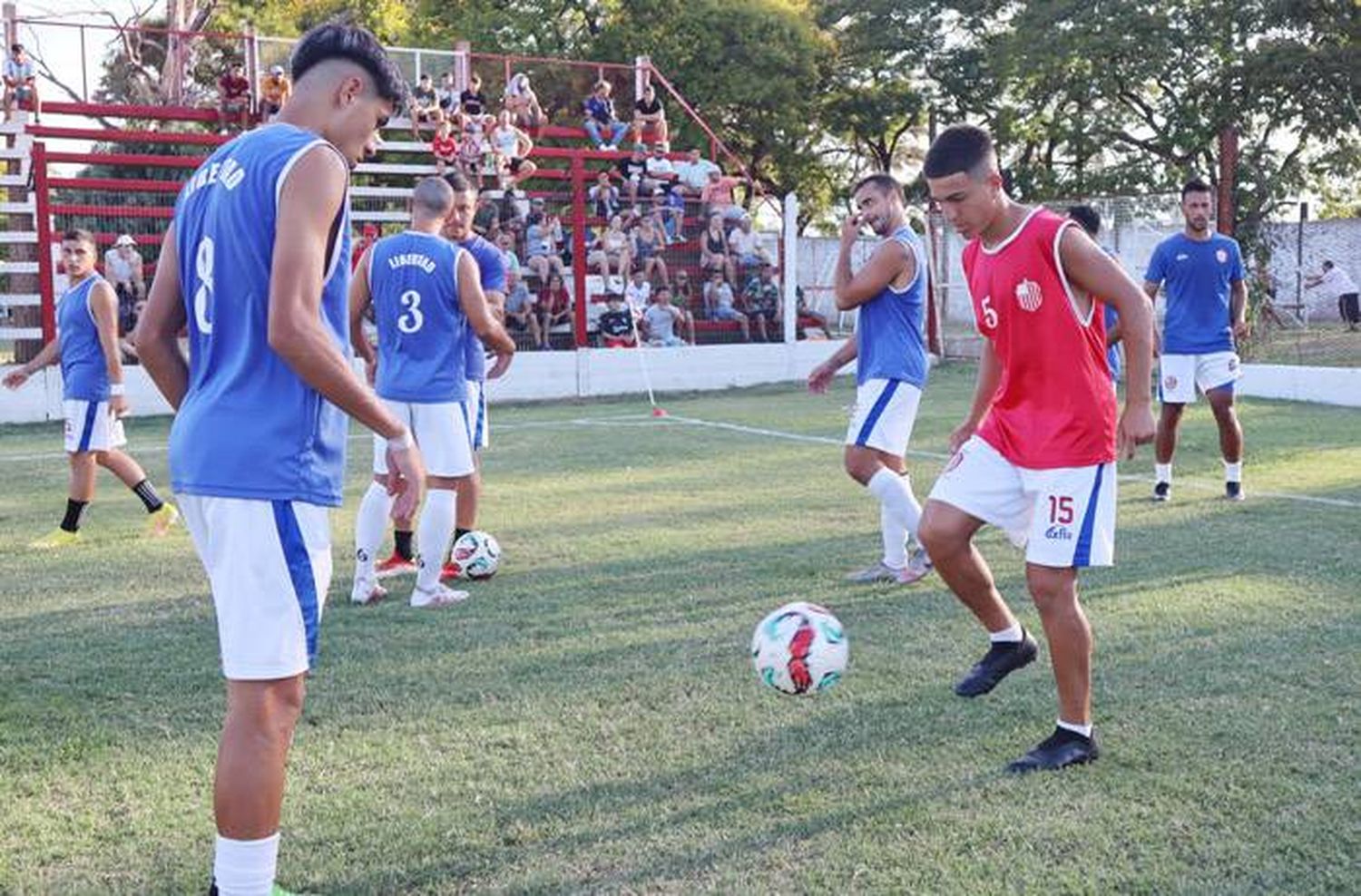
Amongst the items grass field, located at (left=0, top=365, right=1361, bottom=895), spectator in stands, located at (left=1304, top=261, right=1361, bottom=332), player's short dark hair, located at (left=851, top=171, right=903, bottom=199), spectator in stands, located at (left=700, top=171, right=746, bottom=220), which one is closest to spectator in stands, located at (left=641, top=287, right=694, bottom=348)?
spectator in stands, located at (left=700, top=171, right=746, bottom=220)

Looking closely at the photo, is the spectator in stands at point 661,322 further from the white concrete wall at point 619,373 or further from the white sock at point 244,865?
the white sock at point 244,865

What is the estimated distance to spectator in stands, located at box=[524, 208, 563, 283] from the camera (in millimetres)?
21016

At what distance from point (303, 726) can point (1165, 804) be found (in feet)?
9.38

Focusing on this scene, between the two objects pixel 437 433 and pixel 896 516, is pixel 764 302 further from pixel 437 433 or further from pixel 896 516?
pixel 437 433

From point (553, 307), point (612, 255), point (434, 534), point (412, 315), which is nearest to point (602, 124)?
point (612, 255)

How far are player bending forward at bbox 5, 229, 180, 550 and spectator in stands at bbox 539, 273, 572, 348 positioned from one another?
1146cm

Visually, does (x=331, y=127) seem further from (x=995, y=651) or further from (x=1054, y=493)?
(x=995, y=651)

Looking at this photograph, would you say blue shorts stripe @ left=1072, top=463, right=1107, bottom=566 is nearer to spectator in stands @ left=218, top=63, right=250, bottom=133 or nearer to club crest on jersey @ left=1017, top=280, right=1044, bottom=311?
club crest on jersey @ left=1017, top=280, right=1044, bottom=311

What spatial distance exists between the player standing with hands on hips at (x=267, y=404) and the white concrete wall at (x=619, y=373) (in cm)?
1610

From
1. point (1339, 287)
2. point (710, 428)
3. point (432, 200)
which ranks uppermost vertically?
point (432, 200)

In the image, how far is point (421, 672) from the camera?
560cm

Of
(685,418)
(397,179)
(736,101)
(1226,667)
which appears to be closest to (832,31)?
(736,101)

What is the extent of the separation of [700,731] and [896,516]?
9.02ft

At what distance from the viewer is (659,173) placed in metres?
24.1
